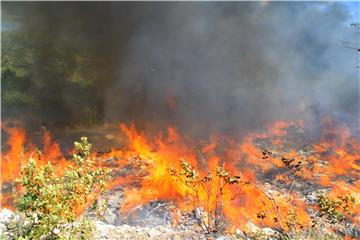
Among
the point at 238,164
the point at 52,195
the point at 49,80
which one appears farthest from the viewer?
the point at 49,80

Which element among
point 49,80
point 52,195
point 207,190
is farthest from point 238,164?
point 49,80

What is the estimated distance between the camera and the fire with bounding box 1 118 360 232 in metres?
11.3

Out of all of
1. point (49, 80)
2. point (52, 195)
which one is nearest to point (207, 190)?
point (52, 195)

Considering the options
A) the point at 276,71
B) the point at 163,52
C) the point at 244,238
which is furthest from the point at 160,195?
the point at 276,71

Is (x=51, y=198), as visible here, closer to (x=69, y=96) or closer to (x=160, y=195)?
(x=160, y=195)

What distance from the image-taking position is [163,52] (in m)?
22.5

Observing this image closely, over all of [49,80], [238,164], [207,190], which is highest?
[49,80]

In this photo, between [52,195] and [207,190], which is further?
[207,190]

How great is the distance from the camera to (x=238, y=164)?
14.5m

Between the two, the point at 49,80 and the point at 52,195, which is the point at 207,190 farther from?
the point at 49,80

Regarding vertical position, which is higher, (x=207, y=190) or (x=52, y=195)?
(x=52, y=195)

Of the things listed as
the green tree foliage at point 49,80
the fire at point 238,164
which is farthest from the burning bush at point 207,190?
the green tree foliage at point 49,80

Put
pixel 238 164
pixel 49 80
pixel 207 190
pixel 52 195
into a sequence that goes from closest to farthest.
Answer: pixel 52 195, pixel 207 190, pixel 238 164, pixel 49 80

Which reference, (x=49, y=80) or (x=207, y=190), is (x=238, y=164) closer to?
(x=207, y=190)
